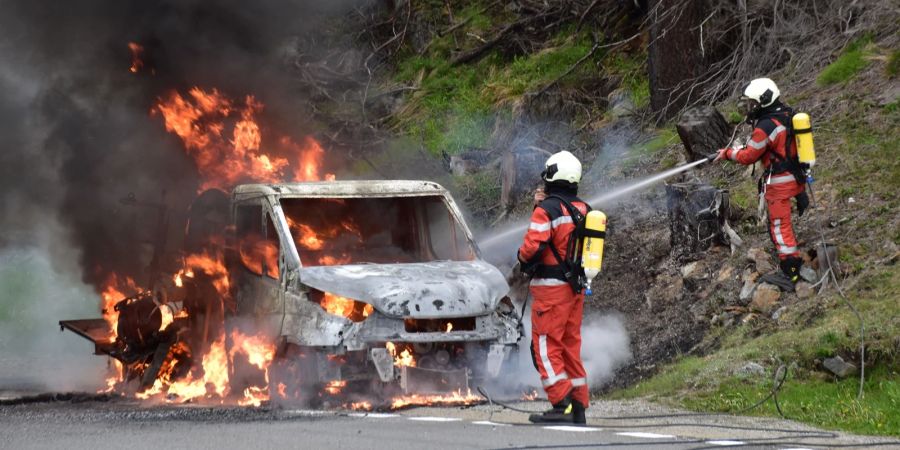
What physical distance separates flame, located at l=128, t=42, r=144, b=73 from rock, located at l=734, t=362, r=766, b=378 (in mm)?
8670

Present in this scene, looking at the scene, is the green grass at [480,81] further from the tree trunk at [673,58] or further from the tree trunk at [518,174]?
the tree trunk at [518,174]

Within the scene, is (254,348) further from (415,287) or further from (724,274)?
(724,274)

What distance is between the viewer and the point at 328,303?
28.3ft

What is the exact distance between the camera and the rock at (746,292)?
10.1 metres

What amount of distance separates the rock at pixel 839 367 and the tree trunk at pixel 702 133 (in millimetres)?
4042

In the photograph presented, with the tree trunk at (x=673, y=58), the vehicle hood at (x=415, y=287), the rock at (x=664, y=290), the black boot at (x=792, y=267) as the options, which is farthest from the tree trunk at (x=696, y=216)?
the tree trunk at (x=673, y=58)

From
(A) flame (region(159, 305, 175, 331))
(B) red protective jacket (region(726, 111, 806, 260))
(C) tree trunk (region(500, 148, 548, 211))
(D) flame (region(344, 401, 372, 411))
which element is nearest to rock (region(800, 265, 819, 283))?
(B) red protective jacket (region(726, 111, 806, 260))

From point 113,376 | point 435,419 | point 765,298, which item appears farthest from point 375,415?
point 113,376

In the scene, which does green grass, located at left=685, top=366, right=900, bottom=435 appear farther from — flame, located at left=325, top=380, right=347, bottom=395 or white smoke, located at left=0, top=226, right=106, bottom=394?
white smoke, located at left=0, top=226, right=106, bottom=394

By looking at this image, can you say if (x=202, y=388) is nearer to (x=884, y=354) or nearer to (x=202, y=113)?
(x=202, y=113)

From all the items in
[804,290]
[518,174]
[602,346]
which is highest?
[518,174]

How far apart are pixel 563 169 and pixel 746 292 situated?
3.35 meters

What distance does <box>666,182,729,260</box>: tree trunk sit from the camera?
11195 mm

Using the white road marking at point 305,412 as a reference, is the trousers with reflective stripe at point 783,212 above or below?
above
